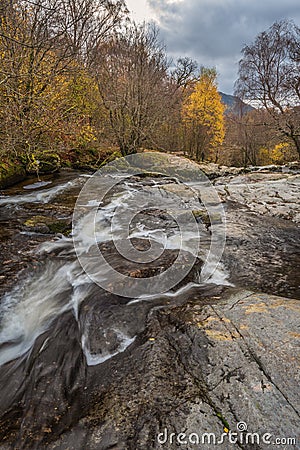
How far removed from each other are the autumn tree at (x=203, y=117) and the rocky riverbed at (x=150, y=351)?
17146mm

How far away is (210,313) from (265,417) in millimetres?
1049

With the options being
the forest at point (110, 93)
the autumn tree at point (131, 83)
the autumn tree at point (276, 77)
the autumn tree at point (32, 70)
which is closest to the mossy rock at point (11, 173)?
the forest at point (110, 93)

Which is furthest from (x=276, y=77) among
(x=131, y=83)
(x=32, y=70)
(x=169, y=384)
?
(x=169, y=384)

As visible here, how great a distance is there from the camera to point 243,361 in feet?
6.54

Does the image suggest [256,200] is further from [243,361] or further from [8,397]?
[8,397]

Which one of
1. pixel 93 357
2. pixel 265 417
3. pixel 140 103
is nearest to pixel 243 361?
pixel 265 417

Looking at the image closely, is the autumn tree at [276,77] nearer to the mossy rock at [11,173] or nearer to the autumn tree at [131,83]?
the autumn tree at [131,83]

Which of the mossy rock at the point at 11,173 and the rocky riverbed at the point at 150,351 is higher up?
the mossy rock at the point at 11,173

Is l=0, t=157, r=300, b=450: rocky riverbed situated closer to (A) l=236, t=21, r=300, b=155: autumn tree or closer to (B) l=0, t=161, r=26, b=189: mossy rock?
(B) l=0, t=161, r=26, b=189: mossy rock

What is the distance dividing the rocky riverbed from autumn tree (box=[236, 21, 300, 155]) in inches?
525

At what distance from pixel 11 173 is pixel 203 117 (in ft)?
52.6

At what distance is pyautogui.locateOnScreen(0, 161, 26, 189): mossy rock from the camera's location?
7597 mm

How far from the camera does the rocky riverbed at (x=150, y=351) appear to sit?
5.36ft

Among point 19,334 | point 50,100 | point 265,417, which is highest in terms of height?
point 50,100
